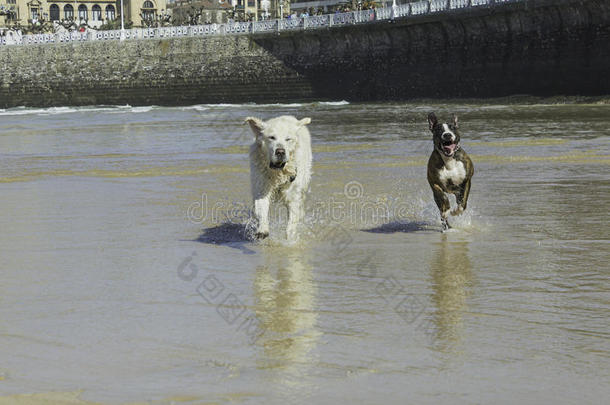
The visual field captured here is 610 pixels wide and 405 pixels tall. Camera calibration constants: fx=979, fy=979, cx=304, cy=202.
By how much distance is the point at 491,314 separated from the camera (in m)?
6.22

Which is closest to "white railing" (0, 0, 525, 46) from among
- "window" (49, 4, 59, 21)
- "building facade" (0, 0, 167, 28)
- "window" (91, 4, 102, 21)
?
"building facade" (0, 0, 167, 28)

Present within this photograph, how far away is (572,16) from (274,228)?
38.1 metres

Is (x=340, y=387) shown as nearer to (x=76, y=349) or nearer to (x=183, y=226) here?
(x=76, y=349)

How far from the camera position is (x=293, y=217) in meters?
9.27

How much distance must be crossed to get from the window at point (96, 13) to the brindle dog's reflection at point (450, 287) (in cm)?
14755

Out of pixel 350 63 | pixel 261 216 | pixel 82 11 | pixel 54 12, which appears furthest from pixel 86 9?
pixel 261 216

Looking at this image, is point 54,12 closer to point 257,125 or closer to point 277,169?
point 257,125

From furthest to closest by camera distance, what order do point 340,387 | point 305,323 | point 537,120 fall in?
point 537,120 → point 305,323 → point 340,387

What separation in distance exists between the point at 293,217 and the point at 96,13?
148 metres

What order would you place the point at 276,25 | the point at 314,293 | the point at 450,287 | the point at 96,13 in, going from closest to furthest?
the point at 314,293 → the point at 450,287 → the point at 276,25 → the point at 96,13

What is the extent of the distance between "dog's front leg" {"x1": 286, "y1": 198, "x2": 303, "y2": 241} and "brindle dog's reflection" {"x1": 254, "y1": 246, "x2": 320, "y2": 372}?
0.92 feet

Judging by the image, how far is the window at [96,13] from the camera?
493 feet

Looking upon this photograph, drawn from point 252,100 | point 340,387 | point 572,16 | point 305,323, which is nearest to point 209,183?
point 305,323

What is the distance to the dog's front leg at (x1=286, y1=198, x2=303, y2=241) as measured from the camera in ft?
29.9
